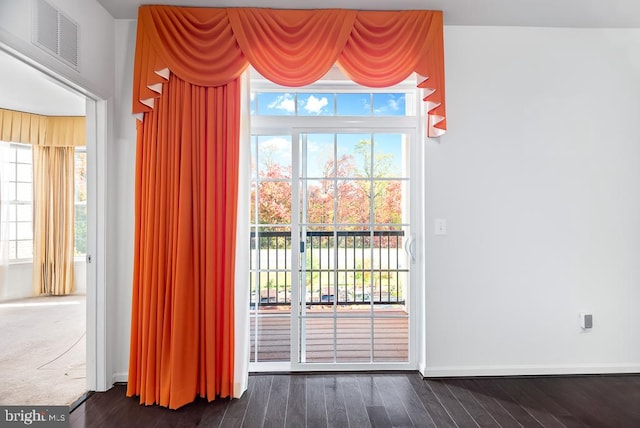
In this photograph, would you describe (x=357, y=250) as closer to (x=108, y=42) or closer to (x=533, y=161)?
(x=533, y=161)

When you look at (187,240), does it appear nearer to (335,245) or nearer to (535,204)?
(335,245)

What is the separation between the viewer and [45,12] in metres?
1.91

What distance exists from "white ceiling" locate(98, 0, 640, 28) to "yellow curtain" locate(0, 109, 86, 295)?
3.24 meters

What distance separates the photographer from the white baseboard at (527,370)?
2.61 meters

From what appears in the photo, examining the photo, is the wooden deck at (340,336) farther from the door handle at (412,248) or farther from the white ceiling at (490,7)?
the white ceiling at (490,7)

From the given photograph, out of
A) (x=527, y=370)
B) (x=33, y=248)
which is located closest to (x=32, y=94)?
(x=33, y=248)

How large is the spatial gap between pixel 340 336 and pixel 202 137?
1869mm

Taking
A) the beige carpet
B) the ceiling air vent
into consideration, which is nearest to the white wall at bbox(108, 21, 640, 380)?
the ceiling air vent

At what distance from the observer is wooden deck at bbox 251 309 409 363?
9.04 ft

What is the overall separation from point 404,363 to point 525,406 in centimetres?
84

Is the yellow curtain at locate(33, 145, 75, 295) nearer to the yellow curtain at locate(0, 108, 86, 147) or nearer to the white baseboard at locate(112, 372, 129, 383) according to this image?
the yellow curtain at locate(0, 108, 86, 147)

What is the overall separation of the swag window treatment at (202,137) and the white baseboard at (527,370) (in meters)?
1.50

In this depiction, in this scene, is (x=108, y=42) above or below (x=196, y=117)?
above

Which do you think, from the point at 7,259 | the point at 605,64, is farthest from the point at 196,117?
the point at 7,259
